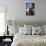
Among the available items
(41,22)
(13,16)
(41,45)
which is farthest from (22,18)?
(41,45)

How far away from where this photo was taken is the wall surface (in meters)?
5.23

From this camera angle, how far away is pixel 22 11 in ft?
17.2

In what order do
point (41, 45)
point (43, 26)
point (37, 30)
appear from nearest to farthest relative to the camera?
point (41, 45), point (37, 30), point (43, 26)

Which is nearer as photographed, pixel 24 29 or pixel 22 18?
pixel 24 29

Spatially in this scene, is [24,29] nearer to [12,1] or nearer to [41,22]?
[41,22]

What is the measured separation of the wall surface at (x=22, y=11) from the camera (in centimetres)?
523

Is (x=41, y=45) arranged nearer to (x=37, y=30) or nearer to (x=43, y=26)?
(x=37, y=30)

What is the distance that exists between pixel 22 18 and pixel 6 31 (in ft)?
2.71

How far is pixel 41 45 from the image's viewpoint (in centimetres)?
317

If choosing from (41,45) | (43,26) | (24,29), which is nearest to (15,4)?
(24,29)

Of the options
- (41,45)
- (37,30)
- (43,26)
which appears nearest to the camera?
(41,45)

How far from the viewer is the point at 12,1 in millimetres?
5211

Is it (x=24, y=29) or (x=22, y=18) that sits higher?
(x=22, y=18)

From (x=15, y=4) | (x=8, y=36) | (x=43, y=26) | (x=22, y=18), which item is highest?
(x=15, y=4)
